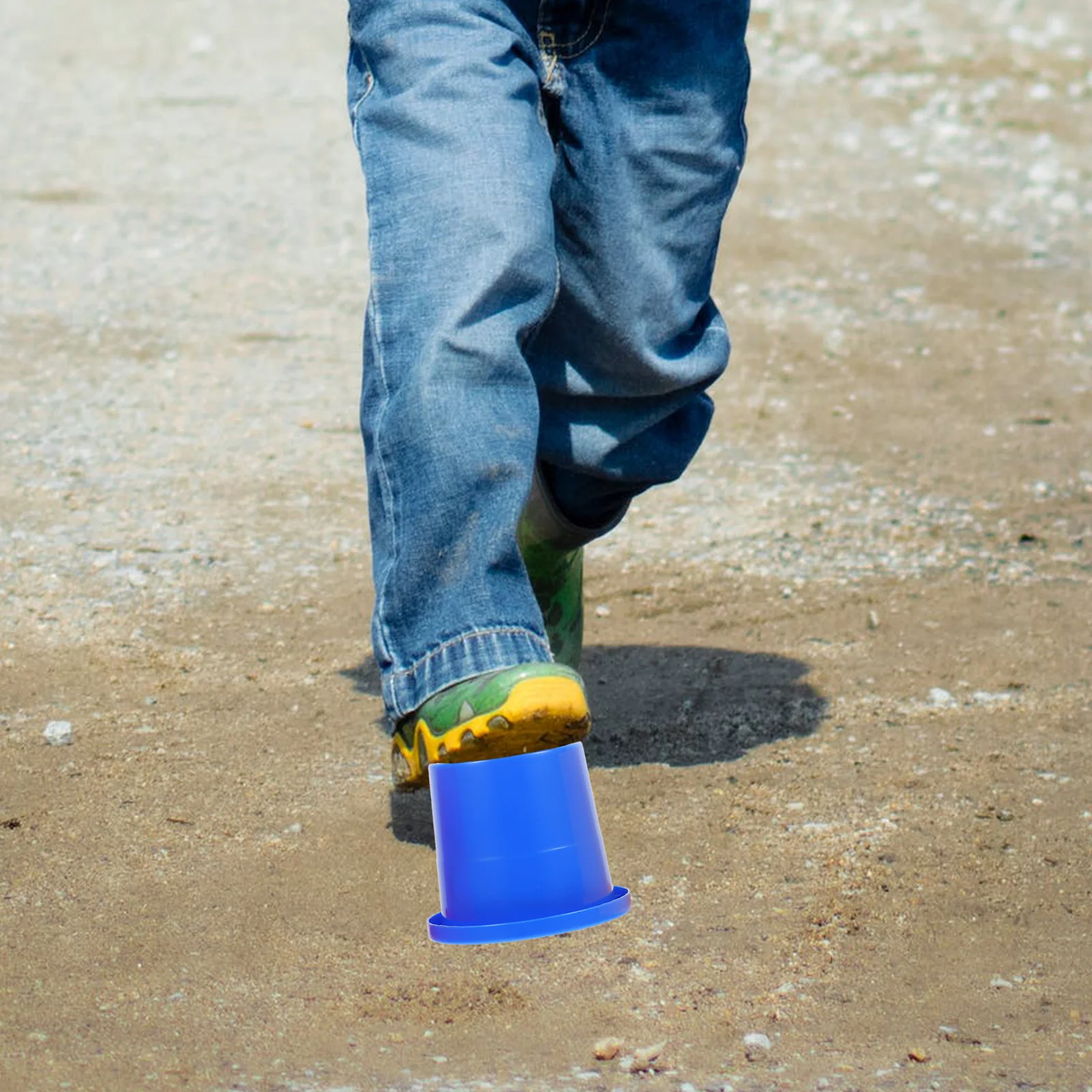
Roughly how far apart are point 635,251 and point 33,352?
2932 mm

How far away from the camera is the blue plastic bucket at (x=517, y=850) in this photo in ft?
5.87

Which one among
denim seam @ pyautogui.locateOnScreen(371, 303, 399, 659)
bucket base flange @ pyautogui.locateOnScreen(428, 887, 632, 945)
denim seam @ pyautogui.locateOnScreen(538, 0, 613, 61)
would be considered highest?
denim seam @ pyautogui.locateOnScreen(538, 0, 613, 61)

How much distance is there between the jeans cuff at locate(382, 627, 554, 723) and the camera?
185 cm

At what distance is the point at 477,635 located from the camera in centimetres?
188

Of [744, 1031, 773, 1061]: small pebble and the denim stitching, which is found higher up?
the denim stitching

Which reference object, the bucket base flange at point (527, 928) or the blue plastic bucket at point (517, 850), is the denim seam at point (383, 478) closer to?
the blue plastic bucket at point (517, 850)

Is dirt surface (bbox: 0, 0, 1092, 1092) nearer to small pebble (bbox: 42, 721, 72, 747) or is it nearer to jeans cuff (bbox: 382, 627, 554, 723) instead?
small pebble (bbox: 42, 721, 72, 747)

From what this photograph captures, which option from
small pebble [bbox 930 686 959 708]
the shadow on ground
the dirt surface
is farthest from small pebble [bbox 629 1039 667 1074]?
small pebble [bbox 930 686 959 708]

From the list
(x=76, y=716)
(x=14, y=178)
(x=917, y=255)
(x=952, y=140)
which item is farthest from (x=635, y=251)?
(x=952, y=140)

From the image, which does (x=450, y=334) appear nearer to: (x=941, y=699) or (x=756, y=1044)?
(x=756, y=1044)

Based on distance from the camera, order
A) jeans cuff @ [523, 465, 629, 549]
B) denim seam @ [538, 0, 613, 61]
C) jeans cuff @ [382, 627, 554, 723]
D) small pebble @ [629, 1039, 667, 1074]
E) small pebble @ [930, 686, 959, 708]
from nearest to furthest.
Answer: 1. small pebble @ [629, 1039, 667, 1074]
2. jeans cuff @ [382, 627, 554, 723]
3. denim seam @ [538, 0, 613, 61]
4. jeans cuff @ [523, 465, 629, 549]
5. small pebble @ [930, 686, 959, 708]

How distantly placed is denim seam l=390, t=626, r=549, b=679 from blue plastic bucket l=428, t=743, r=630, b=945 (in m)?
→ 0.13

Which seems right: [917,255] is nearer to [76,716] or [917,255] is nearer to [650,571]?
[650,571]

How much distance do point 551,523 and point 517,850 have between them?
81cm
